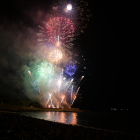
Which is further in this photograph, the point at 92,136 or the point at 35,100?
the point at 35,100

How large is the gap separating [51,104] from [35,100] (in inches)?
301

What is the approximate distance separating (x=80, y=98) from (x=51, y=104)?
1597 centimetres

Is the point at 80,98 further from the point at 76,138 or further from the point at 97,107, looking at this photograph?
the point at 76,138

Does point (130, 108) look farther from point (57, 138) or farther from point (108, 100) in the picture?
point (57, 138)

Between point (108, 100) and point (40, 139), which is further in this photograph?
point (108, 100)

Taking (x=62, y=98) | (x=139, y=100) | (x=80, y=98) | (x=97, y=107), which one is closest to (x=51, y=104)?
(x=62, y=98)

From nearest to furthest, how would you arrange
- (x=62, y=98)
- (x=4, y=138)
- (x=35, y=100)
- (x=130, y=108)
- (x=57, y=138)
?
1. (x=4, y=138)
2. (x=57, y=138)
3. (x=62, y=98)
4. (x=35, y=100)
5. (x=130, y=108)

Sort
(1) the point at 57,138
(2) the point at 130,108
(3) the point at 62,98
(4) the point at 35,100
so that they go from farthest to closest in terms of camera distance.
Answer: (2) the point at 130,108 → (4) the point at 35,100 → (3) the point at 62,98 → (1) the point at 57,138

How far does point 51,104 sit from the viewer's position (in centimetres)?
5209

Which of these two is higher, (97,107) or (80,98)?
(80,98)

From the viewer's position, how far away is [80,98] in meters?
63.2

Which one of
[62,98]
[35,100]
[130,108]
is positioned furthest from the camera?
[130,108]

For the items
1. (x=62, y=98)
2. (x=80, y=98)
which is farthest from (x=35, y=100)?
(x=80, y=98)

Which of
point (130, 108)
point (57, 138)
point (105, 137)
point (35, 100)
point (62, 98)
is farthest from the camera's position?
point (130, 108)
